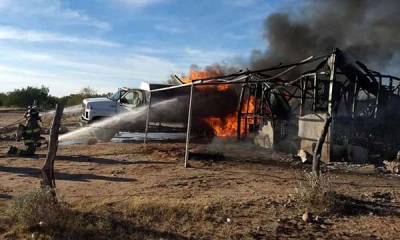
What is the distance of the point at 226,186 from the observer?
1053 centimetres

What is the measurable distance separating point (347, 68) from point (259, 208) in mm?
8783

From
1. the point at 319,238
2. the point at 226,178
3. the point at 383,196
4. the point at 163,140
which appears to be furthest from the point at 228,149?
the point at 319,238

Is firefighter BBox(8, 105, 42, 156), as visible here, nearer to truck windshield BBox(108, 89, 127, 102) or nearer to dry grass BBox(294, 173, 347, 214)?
truck windshield BBox(108, 89, 127, 102)

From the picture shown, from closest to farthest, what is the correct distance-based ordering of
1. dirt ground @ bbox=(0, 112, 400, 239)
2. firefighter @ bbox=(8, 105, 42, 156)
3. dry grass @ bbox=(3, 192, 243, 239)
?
dry grass @ bbox=(3, 192, 243, 239) → dirt ground @ bbox=(0, 112, 400, 239) → firefighter @ bbox=(8, 105, 42, 156)

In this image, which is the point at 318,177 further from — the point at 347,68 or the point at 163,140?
the point at 163,140

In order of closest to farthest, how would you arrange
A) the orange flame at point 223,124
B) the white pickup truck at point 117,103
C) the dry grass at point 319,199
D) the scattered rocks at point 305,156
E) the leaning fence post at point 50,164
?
the dry grass at point 319,199 → the leaning fence post at point 50,164 → the scattered rocks at point 305,156 → the white pickup truck at point 117,103 → the orange flame at point 223,124

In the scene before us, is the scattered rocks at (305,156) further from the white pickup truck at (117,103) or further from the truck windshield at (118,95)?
the truck windshield at (118,95)

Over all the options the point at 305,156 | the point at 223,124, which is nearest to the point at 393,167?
the point at 305,156

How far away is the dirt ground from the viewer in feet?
24.4

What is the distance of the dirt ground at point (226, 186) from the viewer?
7438 mm

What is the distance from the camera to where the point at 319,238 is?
23.1 ft

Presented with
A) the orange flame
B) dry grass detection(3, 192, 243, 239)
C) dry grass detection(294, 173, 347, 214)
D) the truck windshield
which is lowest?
dry grass detection(3, 192, 243, 239)

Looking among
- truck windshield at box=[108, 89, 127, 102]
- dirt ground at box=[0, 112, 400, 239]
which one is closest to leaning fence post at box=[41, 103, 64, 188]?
dirt ground at box=[0, 112, 400, 239]

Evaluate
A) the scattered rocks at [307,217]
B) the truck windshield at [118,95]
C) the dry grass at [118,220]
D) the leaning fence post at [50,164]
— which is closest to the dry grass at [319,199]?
the scattered rocks at [307,217]
